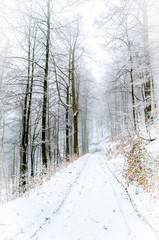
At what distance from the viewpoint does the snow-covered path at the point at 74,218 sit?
1889 millimetres

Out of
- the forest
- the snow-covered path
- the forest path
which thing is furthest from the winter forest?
the forest path

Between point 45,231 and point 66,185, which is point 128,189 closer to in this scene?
point 66,185

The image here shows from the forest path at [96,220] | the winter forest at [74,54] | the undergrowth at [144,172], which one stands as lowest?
the forest path at [96,220]

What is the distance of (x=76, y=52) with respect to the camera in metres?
12.9

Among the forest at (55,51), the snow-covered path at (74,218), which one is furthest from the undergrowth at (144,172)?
the forest at (55,51)

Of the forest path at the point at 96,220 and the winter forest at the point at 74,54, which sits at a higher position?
the winter forest at the point at 74,54

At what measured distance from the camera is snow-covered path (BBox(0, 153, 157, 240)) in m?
1.89

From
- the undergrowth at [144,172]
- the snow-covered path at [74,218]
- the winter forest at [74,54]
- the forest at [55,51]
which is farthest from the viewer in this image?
A: the forest at [55,51]

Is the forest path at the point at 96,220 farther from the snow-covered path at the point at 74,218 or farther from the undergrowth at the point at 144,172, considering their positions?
the undergrowth at the point at 144,172

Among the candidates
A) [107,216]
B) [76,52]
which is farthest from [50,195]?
[76,52]

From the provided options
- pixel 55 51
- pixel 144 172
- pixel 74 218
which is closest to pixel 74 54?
pixel 55 51

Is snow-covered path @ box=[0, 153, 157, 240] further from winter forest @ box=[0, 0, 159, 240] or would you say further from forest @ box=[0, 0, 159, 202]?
forest @ box=[0, 0, 159, 202]

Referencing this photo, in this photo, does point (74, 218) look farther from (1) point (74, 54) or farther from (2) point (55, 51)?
(1) point (74, 54)

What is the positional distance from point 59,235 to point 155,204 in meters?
1.96
